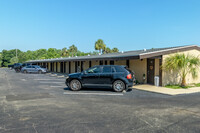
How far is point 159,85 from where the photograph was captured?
13.4 m

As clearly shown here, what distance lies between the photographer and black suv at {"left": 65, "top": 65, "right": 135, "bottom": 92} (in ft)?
34.0

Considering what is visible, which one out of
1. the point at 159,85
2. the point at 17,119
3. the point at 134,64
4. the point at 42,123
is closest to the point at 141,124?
the point at 42,123

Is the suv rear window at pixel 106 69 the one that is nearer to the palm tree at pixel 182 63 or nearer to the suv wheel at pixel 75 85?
the suv wheel at pixel 75 85

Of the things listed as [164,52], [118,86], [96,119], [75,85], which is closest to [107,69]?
[118,86]

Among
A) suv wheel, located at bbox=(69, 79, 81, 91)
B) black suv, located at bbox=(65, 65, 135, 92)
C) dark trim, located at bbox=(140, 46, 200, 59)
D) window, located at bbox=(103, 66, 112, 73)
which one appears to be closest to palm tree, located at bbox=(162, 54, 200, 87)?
dark trim, located at bbox=(140, 46, 200, 59)

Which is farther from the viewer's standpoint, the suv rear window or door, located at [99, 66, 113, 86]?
the suv rear window

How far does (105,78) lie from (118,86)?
3.29 ft

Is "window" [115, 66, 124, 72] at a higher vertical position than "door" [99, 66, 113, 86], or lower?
higher

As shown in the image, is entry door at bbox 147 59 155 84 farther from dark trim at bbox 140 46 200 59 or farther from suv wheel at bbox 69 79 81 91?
suv wheel at bbox 69 79 81 91

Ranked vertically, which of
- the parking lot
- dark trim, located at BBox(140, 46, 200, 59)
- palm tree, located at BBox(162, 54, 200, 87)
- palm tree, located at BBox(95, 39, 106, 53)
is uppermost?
palm tree, located at BBox(95, 39, 106, 53)

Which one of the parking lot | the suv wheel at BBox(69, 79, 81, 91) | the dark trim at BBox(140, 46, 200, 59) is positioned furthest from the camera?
the dark trim at BBox(140, 46, 200, 59)

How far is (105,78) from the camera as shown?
10.6 m

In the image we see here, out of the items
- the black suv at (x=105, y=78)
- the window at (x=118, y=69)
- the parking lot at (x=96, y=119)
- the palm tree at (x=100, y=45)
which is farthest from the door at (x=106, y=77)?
the palm tree at (x=100, y=45)

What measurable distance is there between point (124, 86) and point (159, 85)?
4539mm
